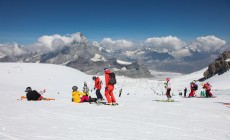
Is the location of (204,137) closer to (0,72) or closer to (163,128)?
(163,128)

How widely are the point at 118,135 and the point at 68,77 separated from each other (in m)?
59.5

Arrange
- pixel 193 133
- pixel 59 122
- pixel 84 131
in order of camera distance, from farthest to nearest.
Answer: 1. pixel 59 122
2. pixel 193 133
3. pixel 84 131

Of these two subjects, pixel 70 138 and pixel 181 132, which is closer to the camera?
pixel 70 138

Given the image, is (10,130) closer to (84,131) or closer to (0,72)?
(84,131)

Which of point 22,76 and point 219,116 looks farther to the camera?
point 22,76

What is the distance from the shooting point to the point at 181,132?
30.2 ft

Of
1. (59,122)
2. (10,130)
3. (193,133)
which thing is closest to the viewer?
(10,130)

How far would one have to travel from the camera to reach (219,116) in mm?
13625

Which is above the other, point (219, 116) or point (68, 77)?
point (68, 77)

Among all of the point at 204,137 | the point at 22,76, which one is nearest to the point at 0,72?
the point at 22,76

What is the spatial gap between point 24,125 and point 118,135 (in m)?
3.22

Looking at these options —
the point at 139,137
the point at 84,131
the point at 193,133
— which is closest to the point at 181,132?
the point at 193,133

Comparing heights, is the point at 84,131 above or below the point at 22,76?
below

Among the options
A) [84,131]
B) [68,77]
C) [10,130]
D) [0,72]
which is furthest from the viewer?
[68,77]
